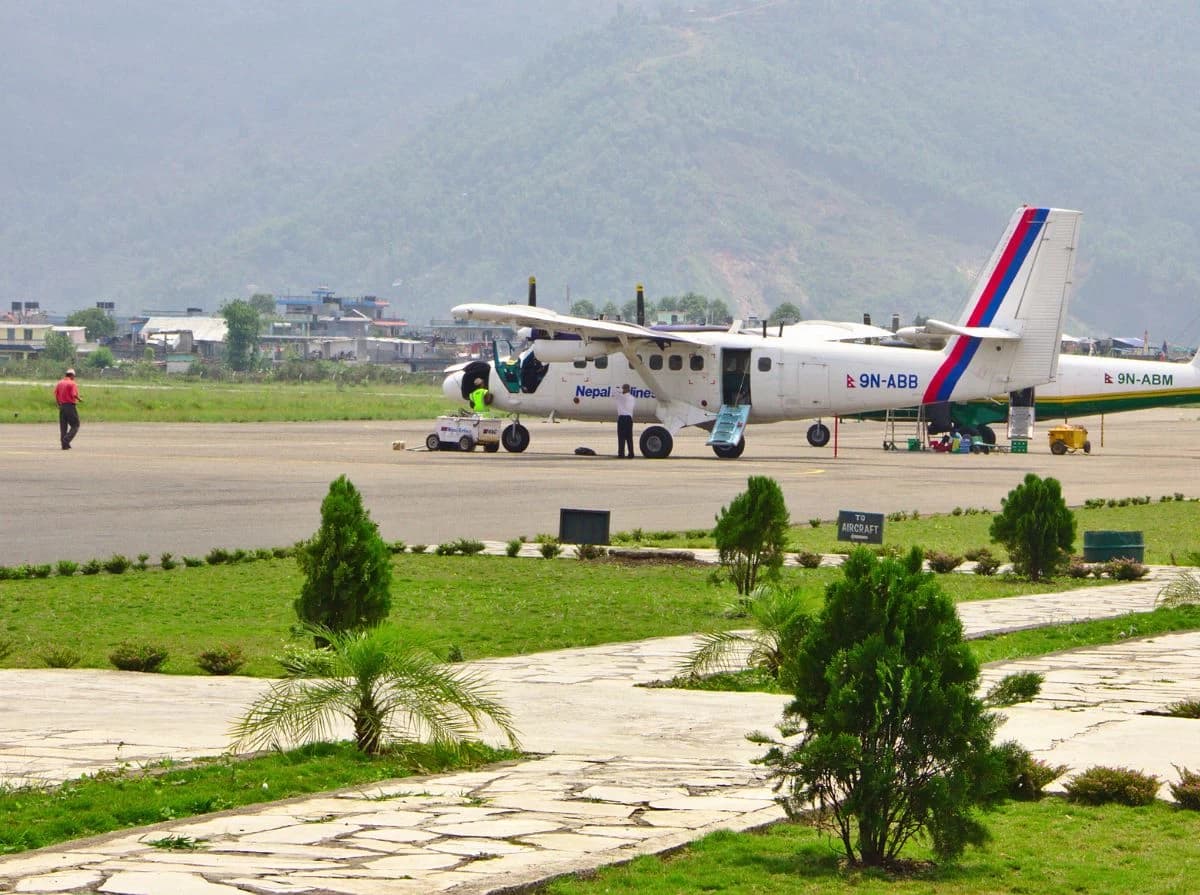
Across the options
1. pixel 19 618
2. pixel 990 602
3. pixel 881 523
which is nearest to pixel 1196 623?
pixel 990 602

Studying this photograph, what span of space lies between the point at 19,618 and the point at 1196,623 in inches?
367

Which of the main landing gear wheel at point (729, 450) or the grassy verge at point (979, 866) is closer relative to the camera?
the grassy verge at point (979, 866)

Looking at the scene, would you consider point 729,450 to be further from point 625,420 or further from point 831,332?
point 831,332

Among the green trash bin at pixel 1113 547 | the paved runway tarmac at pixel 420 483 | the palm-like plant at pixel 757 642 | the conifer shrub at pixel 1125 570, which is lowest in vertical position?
the palm-like plant at pixel 757 642

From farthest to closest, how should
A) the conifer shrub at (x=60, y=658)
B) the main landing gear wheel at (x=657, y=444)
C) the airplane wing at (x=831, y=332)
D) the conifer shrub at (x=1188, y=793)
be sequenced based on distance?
the airplane wing at (x=831, y=332) < the main landing gear wheel at (x=657, y=444) < the conifer shrub at (x=60, y=658) < the conifer shrub at (x=1188, y=793)

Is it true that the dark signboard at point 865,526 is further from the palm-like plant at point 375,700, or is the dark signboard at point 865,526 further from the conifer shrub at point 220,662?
the palm-like plant at point 375,700

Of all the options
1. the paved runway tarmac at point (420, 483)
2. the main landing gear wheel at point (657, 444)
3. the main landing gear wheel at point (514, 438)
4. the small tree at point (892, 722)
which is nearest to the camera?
the small tree at point (892, 722)

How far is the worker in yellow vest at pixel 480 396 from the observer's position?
45.2 meters

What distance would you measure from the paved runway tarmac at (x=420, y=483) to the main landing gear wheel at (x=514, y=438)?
1.29 feet

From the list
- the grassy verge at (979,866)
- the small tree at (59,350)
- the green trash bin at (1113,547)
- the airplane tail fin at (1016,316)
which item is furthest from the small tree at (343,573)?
the small tree at (59,350)

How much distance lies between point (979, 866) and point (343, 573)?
5.76 metres

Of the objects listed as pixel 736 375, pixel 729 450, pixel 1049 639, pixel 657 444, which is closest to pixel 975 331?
pixel 736 375

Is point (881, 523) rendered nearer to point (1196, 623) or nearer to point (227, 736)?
point (1196, 623)

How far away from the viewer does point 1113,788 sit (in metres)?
8.55
